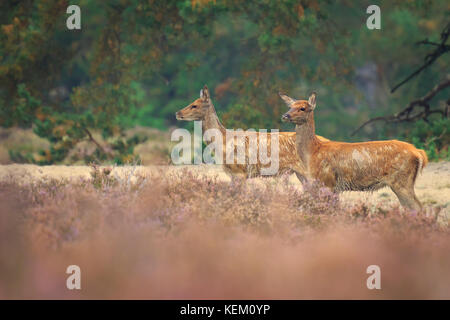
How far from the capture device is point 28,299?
498 centimetres

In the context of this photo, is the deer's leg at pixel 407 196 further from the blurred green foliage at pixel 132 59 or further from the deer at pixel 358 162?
the blurred green foliage at pixel 132 59

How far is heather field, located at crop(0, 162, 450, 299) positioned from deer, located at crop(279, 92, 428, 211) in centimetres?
56

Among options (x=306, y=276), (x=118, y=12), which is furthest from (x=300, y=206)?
(x=118, y=12)

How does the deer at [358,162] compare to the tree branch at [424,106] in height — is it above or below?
below

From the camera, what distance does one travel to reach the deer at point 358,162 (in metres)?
8.26

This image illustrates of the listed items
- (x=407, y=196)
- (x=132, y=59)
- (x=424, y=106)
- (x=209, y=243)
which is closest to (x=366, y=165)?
(x=407, y=196)

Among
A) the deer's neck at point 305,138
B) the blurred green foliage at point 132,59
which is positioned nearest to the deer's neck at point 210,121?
the deer's neck at point 305,138

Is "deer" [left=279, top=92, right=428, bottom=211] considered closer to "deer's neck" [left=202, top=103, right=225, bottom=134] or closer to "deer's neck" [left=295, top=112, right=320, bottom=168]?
"deer's neck" [left=295, top=112, right=320, bottom=168]

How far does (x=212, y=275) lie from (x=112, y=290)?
825 mm

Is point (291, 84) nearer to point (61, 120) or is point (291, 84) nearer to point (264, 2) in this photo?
point (264, 2)

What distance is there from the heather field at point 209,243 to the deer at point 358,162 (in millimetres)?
555

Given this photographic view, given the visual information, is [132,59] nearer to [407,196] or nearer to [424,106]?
[424,106]

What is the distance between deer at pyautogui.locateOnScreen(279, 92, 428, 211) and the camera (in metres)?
8.26

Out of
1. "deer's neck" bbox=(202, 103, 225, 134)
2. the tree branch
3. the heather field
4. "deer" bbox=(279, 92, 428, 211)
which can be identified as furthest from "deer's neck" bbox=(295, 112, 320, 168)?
the tree branch
